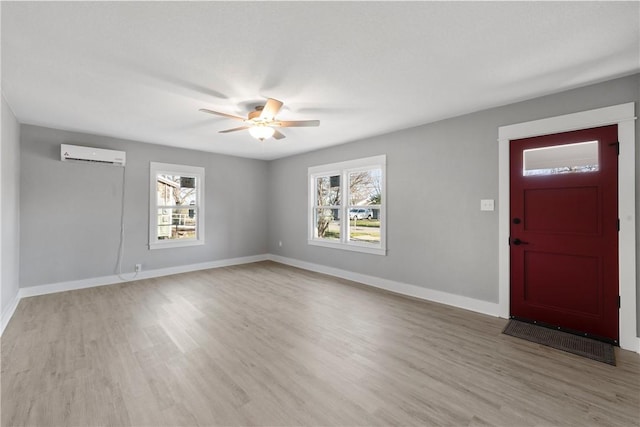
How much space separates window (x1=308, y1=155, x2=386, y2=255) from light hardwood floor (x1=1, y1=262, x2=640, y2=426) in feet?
5.06

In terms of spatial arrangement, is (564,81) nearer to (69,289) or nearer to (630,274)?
(630,274)

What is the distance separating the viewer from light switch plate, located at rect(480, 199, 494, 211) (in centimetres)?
338

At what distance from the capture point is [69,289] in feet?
14.4

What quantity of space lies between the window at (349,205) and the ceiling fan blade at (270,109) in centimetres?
223

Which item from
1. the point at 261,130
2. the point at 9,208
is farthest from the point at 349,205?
the point at 9,208

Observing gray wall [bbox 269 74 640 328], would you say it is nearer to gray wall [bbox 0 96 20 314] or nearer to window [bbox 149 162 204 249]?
window [bbox 149 162 204 249]

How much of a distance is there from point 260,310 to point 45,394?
6.53 ft

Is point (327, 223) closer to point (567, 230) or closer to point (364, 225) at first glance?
point (364, 225)

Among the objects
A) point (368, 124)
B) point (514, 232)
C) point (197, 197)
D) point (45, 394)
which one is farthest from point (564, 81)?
point (197, 197)

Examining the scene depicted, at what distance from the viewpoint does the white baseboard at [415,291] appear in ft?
11.3

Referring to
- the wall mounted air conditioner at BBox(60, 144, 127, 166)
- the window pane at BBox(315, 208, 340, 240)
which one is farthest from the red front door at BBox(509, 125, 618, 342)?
the wall mounted air conditioner at BBox(60, 144, 127, 166)

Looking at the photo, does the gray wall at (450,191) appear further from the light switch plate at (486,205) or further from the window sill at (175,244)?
the window sill at (175,244)

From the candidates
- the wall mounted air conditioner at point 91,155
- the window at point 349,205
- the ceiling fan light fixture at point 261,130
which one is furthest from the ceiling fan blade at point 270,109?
the wall mounted air conditioner at point 91,155

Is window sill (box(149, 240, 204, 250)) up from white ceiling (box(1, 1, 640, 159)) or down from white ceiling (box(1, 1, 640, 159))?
down
